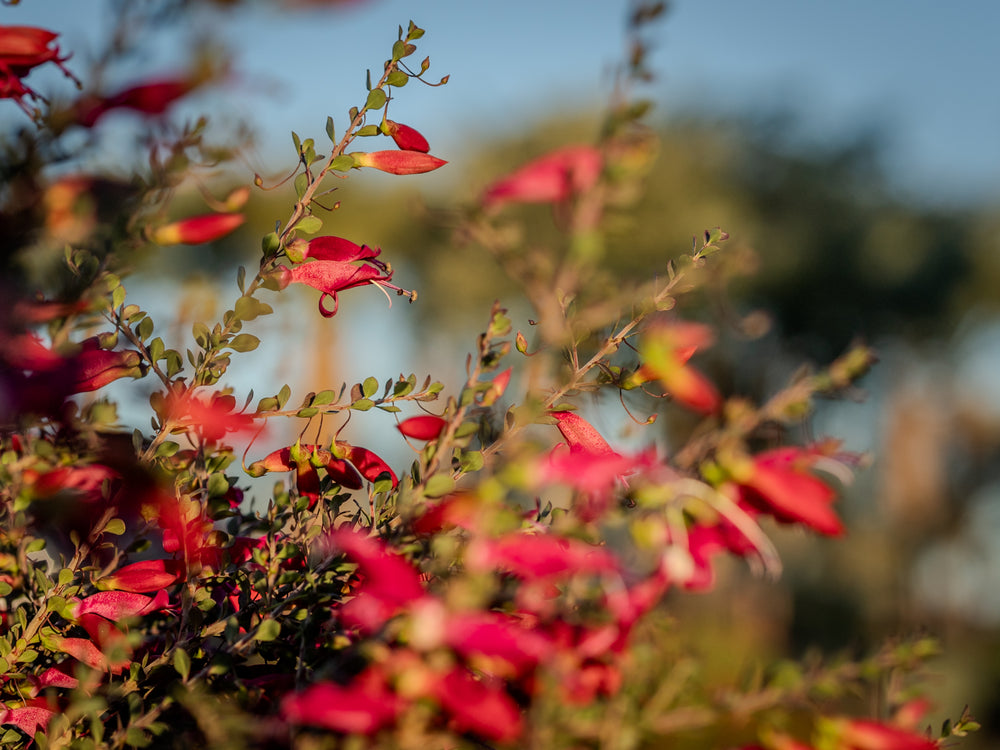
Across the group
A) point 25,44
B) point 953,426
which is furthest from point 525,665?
point 953,426

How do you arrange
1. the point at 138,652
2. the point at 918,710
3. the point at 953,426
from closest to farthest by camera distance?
the point at 918,710 < the point at 138,652 < the point at 953,426

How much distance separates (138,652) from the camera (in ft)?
2.33

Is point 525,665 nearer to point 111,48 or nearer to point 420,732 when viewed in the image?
point 420,732

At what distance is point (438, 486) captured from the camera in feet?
1.85

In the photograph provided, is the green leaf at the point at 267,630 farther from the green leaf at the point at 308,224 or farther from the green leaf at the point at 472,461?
the green leaf at the point at 308,224

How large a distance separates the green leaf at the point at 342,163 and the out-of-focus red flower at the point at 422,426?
0.23m

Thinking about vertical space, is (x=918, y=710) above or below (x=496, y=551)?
below

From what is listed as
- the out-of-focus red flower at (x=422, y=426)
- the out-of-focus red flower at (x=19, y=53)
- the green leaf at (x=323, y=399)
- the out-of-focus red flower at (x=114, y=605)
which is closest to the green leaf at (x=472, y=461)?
the out-of-focus red flower at (x=422, y=426)

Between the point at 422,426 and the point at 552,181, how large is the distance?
0.25m

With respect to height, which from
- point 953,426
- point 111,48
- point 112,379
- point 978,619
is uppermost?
point 111,48

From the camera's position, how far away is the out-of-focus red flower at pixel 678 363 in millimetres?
482

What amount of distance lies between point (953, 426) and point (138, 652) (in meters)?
14.5

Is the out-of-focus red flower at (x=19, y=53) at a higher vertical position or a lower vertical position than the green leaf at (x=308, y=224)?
higher

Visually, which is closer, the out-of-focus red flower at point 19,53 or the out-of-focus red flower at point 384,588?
the out-of-focus red flower at point 384,588
